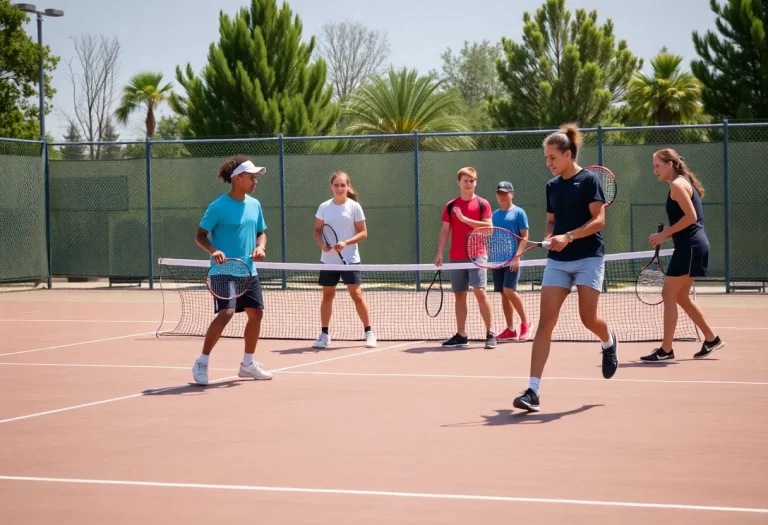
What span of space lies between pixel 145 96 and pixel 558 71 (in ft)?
94.2

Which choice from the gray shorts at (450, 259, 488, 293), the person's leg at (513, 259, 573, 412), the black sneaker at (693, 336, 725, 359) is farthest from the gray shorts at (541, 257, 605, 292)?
the gray shorts at (450, 259, 488, 293)

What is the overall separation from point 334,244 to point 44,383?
3352 mm

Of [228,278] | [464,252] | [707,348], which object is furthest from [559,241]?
[464,252]

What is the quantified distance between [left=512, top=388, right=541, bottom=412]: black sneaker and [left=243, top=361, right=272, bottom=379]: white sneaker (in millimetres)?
2545

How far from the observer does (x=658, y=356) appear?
9.96 meters

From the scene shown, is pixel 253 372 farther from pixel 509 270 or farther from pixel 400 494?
pixel 400 494

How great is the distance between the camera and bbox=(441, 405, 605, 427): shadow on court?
7.12m

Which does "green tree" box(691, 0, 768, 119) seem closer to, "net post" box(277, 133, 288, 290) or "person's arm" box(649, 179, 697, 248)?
"net post" box(277, 133, 288, 290)

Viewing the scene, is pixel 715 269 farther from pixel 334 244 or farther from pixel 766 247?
pixel 334 244

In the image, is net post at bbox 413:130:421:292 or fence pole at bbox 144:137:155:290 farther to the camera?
fence pole at bbox 144:137:155:290

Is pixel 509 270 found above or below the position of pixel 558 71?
below

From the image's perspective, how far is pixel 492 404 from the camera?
786cm

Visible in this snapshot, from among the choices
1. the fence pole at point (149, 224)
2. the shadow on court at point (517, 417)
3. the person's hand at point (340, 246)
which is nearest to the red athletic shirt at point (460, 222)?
the person's hand at point (340, 246)

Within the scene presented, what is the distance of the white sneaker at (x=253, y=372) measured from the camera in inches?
357
